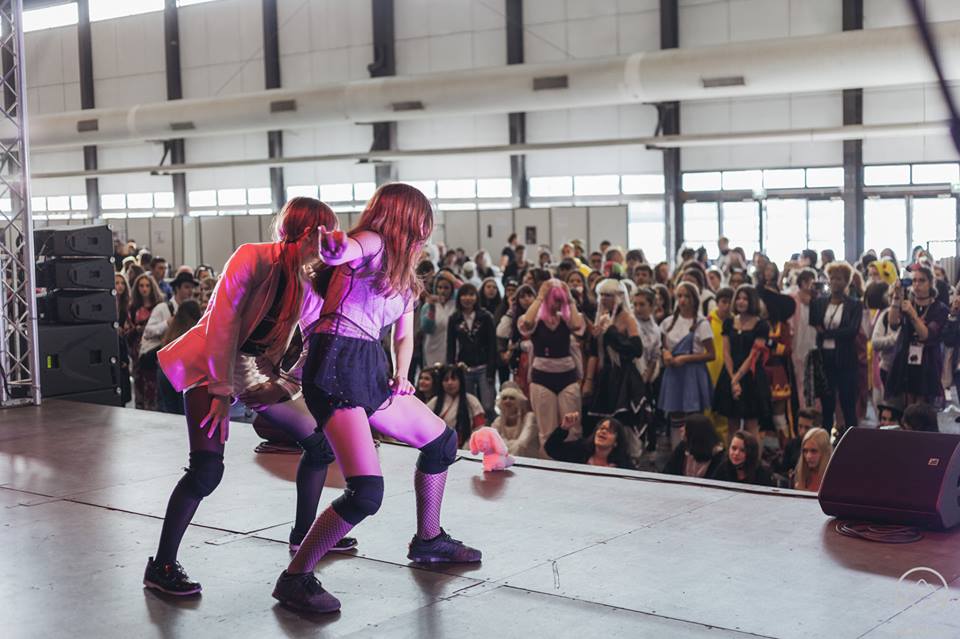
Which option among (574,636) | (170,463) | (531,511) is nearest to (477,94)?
(170,463)

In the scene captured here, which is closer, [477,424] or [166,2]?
[477,424]

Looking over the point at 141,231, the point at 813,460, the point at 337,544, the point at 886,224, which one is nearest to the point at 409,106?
the point at 141,231

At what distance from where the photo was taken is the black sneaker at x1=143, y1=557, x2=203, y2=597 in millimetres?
3479

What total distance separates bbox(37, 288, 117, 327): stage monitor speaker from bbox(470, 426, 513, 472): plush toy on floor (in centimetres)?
437

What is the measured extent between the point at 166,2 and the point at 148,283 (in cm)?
1418

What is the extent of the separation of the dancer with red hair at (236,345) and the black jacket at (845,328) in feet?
17.8

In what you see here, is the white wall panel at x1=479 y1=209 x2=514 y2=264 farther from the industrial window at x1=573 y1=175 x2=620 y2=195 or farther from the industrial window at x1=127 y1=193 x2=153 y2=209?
the industrial window at x1=127 y1=193 x2=153 y2=209

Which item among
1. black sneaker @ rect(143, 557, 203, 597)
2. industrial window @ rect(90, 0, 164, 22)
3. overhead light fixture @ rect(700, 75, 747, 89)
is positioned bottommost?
black sneaker @ rect(143, 557, 203, 597)

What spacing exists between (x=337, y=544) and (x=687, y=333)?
4150 mm

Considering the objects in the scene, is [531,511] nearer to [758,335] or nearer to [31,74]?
[758,335]

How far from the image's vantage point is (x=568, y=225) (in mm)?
16938

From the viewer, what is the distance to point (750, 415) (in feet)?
24.4

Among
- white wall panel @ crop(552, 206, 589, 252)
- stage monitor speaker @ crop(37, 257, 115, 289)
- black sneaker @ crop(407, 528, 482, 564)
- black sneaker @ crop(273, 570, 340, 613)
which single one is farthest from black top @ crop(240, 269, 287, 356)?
white wall panel @ crop(552, 206, 589, 252)

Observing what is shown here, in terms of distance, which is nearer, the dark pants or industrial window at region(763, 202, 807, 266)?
the dark pants
